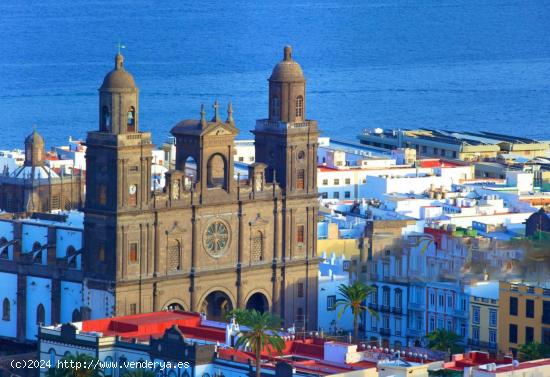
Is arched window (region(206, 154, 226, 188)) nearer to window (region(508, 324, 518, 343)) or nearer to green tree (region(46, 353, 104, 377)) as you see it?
window (region(508, 324, 518, 343))

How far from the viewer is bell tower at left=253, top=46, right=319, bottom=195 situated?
138500mm

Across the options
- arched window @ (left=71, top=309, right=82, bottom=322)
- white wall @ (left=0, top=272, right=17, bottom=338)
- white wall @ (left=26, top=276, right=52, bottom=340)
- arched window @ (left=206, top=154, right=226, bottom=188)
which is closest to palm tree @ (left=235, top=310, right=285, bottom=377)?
arched window @ (left=71, top=309, right=82, bottom=322)

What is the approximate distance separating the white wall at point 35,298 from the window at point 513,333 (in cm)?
2229

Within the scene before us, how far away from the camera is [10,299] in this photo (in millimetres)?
136625

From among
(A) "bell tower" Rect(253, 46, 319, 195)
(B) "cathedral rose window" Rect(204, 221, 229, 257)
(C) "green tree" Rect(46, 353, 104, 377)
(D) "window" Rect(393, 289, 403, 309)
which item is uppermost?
(A) "bell tower" Rect(253, 46, 319, 195)

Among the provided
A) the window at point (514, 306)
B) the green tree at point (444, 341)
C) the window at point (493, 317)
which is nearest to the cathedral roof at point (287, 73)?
the window at point (493, 317)

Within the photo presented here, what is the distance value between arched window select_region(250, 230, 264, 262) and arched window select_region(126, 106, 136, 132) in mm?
9633

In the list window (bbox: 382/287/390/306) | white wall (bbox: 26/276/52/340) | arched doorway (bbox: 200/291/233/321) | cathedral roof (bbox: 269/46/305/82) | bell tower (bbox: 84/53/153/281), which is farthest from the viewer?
cathedral roof (bbox: 269/46/305/82)

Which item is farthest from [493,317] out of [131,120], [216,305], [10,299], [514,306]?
[10,299]

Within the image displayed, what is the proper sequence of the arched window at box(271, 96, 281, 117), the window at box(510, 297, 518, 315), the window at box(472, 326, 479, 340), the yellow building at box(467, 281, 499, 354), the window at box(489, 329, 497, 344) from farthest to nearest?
the arched window at box(271, 96, 281, 117) < the window at box(472, 326, 479, 340) < the yellow building at box(467, 281, 499, 354) < the window at box(489, 329, 497, 344) < the window at box(510, 297, 518, 315)

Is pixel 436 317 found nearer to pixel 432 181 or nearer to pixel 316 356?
pixel 316 356

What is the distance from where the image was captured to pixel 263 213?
138 m

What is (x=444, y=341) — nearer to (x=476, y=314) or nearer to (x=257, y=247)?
(x=476, y=314)

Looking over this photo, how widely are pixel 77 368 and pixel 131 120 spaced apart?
734 inches
